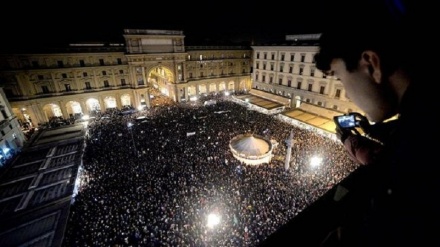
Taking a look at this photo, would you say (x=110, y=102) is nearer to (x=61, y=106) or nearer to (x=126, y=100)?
(x=126, y=100)

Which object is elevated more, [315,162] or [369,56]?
[369,56]

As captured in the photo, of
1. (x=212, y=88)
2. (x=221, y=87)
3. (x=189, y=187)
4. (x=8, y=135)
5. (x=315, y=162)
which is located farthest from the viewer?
(x=221, y=87)

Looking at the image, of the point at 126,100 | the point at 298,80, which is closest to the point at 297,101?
the point at 298,80

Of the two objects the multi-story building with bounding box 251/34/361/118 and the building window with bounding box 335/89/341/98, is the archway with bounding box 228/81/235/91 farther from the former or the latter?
the building window with bounding box 335/89/341/98

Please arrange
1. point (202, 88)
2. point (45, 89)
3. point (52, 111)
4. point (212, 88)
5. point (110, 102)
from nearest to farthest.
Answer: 1. point (45, 89)
2. point (52, 111)
3. point (110, 102)
4. point (202, 88)
5. point (212, 88)

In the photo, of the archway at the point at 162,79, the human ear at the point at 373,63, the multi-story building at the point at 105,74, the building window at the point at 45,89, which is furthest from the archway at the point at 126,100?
the human ear at the point at 373,63

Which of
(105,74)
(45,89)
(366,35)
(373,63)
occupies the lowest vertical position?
(45,89)

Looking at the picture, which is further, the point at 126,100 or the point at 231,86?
the point at 231,86
